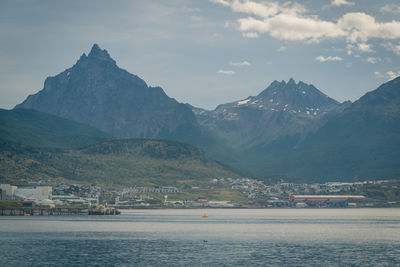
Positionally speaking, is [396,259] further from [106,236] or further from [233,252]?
[106,236]

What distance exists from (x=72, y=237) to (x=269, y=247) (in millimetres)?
59999

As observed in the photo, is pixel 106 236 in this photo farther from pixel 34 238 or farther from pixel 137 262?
pixel 137 262

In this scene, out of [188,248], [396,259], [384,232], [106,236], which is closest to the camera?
[396,259]

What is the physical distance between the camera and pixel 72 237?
555 feet

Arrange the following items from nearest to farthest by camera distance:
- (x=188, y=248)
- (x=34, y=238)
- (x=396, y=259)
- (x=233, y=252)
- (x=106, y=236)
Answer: (x=396, y=259) → (x=233, y=252) → (x=188, y=248) → (x=34, y=238) → (x=106, y=236)

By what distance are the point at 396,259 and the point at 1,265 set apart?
2972 inches

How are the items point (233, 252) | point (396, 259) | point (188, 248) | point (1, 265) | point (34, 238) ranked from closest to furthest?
point (1, 265)
point (396, 259)
point (233, 252)
point (188, 248)
point (34, 238)

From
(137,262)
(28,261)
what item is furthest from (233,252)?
(28,261)

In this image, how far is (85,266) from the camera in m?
108

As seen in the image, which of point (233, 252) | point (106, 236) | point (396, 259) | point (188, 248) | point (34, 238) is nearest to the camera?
point (396, 259)

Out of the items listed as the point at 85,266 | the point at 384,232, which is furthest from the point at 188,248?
the point at 384,232

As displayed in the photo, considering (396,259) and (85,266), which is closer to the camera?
(85,266)

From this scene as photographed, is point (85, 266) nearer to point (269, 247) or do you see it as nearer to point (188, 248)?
point (188, 248)

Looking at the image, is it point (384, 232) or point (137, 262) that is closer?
point (137, 262)
